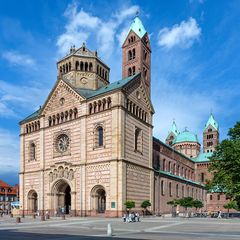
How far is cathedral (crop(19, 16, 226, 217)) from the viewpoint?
177ft

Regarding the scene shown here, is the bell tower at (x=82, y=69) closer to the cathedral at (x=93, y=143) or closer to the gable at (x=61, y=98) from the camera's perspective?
the cathedral at (x=93, y=143)

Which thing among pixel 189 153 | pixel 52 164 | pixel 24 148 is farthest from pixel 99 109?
pixel 189 153

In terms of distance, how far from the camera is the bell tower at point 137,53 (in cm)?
7325

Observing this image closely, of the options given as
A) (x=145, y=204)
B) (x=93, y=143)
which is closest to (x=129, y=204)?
(x=145, y=204)

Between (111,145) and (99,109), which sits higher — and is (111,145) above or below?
below

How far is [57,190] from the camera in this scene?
62000 mm

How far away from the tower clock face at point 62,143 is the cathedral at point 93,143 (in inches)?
6.0

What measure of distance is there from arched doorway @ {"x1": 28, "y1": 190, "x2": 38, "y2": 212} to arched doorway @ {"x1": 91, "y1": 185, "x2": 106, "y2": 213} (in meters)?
16.1

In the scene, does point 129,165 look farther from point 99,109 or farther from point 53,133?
point 53,133

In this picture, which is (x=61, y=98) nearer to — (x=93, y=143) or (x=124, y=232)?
Result: (x=93, y=143)

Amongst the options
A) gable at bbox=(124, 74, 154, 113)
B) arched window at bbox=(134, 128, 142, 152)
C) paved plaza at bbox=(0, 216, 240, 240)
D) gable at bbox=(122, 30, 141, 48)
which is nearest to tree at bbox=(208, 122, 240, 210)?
paved plaza at bbox=(0, 216, 240, 240)

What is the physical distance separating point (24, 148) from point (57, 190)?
497 inches

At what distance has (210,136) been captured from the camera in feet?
438

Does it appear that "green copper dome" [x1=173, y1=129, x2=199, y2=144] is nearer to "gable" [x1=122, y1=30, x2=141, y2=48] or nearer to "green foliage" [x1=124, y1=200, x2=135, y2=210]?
"gable" [x1=122, y1=30, x2=141, y2=48]
